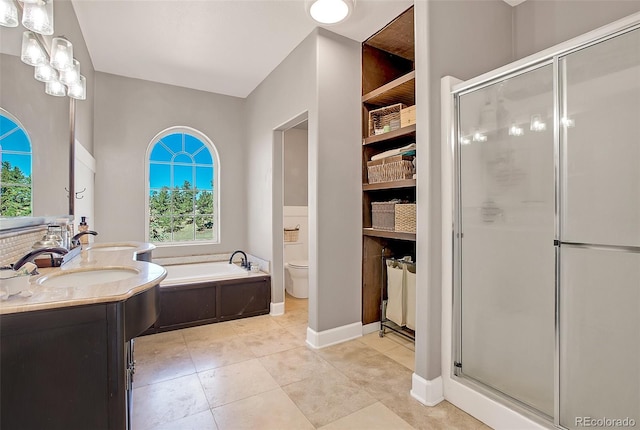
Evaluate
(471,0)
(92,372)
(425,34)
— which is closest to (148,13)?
(425,34)

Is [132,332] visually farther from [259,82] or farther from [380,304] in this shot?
[259,82]

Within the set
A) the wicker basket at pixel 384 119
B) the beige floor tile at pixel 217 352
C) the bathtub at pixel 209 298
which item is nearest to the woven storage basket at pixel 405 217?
the wicker basket at pixel 384 119

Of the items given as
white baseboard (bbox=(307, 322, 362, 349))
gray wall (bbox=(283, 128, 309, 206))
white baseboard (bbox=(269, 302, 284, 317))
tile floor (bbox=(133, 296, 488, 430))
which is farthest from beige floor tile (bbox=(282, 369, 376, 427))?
gray wall (bbox=(283, 128, 309, 206))

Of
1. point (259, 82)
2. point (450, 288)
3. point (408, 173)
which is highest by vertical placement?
point (259, 82)

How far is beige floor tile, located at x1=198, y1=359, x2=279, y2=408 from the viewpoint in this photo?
6.72ft

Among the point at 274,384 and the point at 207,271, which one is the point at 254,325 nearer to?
the point at 207,271

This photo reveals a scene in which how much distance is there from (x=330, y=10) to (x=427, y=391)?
2669 millimetres

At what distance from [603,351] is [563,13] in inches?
86.9

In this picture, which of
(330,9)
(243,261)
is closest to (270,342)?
(243,261)

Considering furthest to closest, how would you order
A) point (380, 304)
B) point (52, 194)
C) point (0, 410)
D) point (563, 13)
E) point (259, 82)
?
point (259, 82) < point (380, 304) < point (563, 13) < point (52, 194) < point (0, 410)

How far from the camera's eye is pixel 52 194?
192 centimetres

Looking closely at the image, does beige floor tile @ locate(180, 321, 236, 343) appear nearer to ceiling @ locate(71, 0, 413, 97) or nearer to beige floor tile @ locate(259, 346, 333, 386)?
beige floor tile @ locate(259, 346, 333, 386)

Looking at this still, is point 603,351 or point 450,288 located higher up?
point 450,288

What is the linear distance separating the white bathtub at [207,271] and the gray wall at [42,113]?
1595 mm
